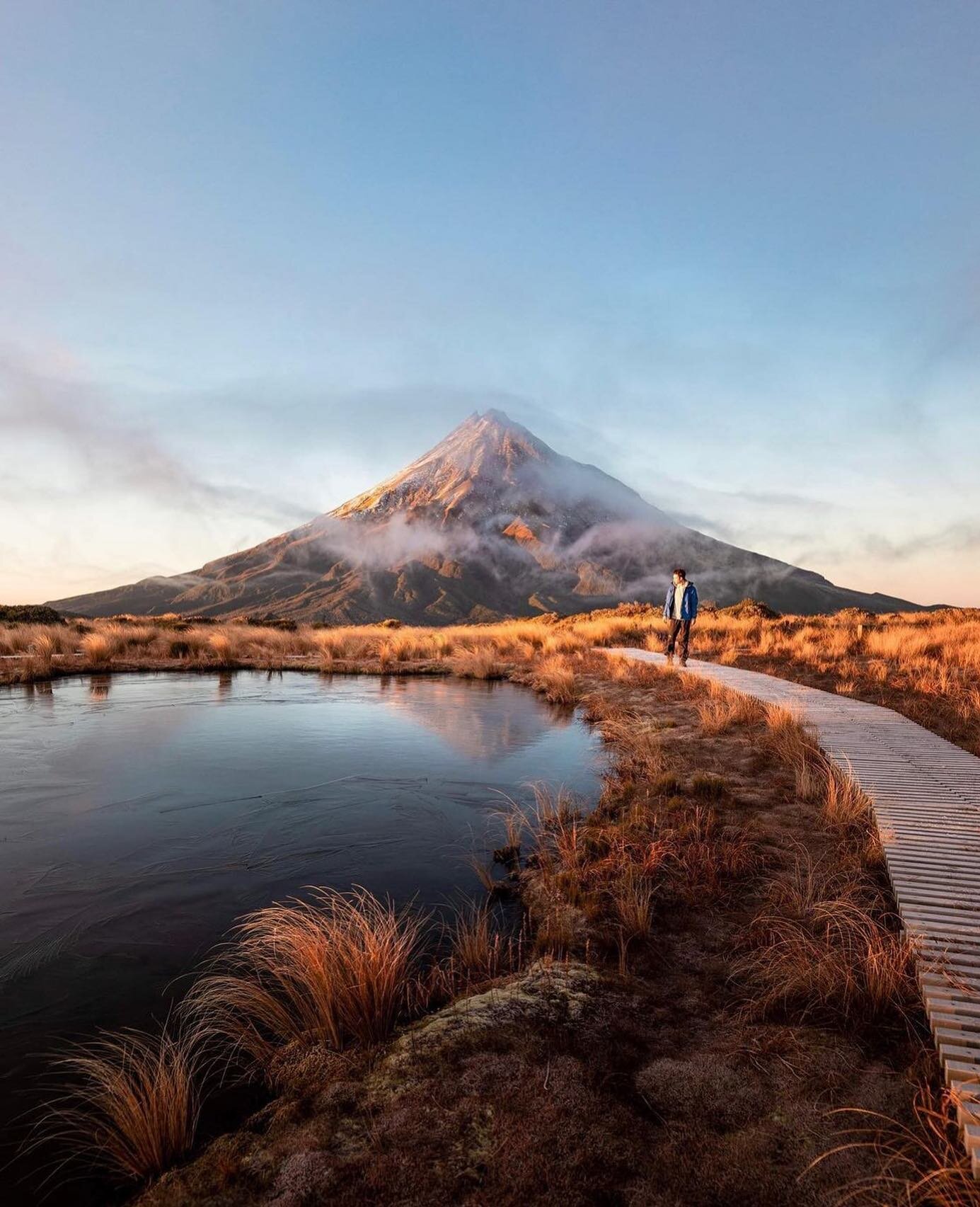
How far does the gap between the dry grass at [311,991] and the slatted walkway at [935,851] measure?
2759 mm

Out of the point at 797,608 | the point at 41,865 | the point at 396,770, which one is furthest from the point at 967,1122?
the point at 797,608

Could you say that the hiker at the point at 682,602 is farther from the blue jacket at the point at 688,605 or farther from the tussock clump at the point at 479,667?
the tussock clump at the point at 479,667

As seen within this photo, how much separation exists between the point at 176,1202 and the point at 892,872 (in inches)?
176

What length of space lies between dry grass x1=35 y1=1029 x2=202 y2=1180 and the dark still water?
277 mm

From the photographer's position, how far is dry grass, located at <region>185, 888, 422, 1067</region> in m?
3.67

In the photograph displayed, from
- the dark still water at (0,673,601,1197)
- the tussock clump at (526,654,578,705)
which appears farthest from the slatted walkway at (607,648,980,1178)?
the tussock clump at (526,654,578,705)

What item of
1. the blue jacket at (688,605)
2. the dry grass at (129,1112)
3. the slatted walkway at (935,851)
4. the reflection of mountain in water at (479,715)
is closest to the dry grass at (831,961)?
the slatted walkway at (935,851)

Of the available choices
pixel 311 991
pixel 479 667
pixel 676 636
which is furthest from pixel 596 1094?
pixel 479 667

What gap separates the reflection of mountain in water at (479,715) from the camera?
39.5 ft

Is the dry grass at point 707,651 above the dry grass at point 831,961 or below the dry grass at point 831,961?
above

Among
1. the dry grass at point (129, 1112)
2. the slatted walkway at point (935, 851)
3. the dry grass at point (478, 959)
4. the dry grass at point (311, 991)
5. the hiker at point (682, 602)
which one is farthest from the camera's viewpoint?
Result: the hiker at point (682, 602)

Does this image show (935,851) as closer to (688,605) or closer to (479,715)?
(479,715)

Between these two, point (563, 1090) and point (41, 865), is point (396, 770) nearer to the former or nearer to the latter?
point (41, 865)

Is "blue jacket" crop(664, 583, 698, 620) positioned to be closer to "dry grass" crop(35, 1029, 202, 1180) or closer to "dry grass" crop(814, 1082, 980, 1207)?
"dry grass" crop(814, 1082, 980, 1207)
